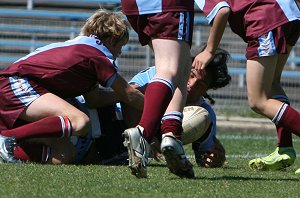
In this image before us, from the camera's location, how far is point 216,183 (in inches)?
210

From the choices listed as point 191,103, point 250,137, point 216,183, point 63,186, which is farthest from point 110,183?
point 250,137

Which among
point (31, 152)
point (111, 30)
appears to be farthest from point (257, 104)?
point (31, 152)

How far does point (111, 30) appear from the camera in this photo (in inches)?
259

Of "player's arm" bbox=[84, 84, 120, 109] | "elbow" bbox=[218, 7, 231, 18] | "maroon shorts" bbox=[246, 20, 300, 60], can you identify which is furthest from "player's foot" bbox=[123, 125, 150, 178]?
"player's arm" bbox=[84, 84, 120, 109]

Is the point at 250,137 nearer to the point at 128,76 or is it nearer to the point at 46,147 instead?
the point at 128,76

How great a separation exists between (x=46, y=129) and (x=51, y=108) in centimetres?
17

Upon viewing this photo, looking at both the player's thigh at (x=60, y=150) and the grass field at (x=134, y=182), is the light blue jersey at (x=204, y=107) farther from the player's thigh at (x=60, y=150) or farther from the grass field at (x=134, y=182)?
the player's thigh at (x=60, y=150)

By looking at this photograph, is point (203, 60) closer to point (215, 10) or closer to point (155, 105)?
point (215, 10)

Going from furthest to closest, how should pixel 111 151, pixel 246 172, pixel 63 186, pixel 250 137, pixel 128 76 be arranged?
pixel 128 76
pixel 250 137
pixel 111 151
pixel 246 172
pixel 63 186

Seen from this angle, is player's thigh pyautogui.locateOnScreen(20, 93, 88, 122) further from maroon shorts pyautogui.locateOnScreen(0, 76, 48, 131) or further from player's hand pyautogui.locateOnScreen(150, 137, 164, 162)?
player's hand pyautogui.locateOnScreen(150, 137, 164, 162)

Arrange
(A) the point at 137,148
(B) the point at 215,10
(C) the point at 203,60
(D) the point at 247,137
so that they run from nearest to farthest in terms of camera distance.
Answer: (A) the point at 137,148, (C) the point at 203,60, (B) the point at 215,10, (D) the point at 247,137

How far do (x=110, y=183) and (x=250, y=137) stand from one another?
18.5ft

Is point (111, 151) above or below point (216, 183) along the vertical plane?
below

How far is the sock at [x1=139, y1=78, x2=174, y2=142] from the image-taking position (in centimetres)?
527
